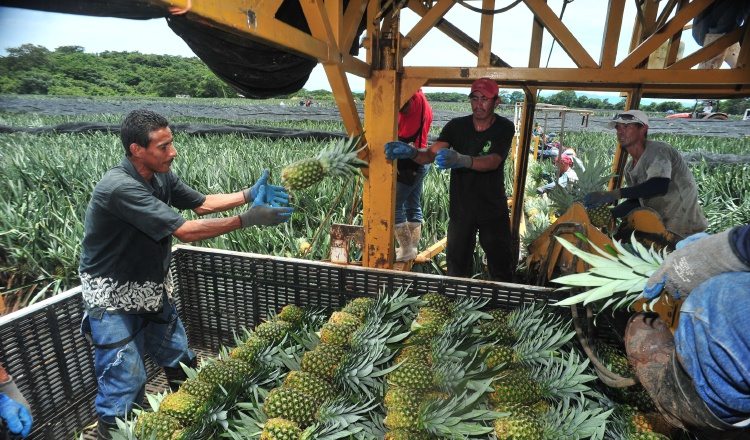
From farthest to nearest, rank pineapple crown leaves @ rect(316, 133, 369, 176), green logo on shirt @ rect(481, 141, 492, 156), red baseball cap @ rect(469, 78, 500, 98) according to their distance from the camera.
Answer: green logo on shirt @ rect(481, 141, 492, 156) < red baseball cap @ rect(469, 78, 500, 98) < pineapple crown leaves @ rect(316, 133, 369, 176)

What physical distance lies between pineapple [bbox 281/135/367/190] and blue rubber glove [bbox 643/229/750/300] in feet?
5.97

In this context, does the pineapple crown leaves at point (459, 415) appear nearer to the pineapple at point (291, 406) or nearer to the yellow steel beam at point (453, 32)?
the pineapple at point (291, 406)

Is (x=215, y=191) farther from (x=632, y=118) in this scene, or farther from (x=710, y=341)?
(x=710, y=341)

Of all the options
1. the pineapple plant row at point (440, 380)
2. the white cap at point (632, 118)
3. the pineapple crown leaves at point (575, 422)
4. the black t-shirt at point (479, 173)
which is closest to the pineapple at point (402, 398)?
the pineapple plant row at point (440, 380)

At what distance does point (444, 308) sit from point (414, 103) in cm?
271

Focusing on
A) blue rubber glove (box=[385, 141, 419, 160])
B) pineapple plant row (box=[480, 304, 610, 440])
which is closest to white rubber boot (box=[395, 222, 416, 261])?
blue rubber glove (box=[385, 141, 419, 160])

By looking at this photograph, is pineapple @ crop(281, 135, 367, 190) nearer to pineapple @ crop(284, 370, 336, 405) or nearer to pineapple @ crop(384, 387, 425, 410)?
pineapple @ crop(284, 370, 336, 405)

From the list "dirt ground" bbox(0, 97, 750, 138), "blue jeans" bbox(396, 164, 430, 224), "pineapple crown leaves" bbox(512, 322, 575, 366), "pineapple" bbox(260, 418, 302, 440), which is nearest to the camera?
"pineapple" bbox(260, 418, 302, 440)

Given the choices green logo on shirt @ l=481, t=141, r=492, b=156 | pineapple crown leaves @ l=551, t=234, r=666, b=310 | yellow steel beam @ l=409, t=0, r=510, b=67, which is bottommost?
pineapple crown leaves @ l=551, t=234, r=666, b=310

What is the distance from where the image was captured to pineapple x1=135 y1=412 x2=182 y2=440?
5.25 feet

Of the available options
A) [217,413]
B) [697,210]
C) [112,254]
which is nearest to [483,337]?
[217,413]

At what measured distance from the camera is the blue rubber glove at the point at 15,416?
5.57 feet

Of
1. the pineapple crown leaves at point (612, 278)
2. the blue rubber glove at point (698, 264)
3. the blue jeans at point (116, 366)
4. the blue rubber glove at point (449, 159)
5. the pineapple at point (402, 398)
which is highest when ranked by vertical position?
the blue rubber glove at point (449, 159)

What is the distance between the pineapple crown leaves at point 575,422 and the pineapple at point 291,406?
1.02 meters
